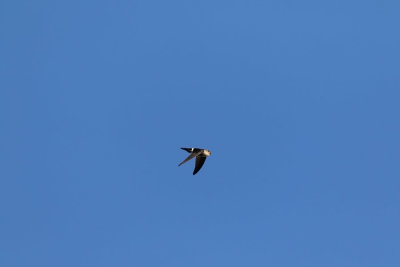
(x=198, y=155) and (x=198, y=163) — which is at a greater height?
(x=198, y=155)

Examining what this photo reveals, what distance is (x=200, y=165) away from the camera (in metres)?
103

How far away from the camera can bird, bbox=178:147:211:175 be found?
99.4 m

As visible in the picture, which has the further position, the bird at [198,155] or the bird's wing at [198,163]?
the bird's wing at [198,163]

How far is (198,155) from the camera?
10119cm

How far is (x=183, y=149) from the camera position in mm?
98812

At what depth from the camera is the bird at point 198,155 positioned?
9939cm

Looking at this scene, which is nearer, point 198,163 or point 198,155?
point 198,155

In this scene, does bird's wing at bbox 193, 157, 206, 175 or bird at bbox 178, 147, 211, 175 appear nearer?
bird at bbox 178, 147, 211, 175

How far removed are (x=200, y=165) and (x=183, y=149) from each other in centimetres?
549
